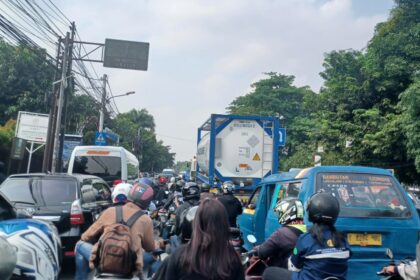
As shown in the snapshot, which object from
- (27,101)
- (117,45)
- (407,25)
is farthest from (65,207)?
(27,101)

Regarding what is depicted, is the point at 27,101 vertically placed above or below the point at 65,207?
above

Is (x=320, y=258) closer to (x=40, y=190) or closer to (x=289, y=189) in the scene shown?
(x=289, y=189)

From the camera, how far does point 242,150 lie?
40.6 feet

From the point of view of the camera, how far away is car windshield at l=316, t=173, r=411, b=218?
5.74 metres

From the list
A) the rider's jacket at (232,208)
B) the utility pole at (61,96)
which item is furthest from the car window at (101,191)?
the utility pole at (61,96)

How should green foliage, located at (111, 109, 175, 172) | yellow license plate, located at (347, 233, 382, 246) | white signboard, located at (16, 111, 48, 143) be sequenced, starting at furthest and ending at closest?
green foliage, located at (111, 109, 175, 172)
white signboard, located at (16, 111, 48, 143)
yellow license plate, located at (347, 233, 382, 246)

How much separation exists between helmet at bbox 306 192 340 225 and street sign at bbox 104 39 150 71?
57.3ft

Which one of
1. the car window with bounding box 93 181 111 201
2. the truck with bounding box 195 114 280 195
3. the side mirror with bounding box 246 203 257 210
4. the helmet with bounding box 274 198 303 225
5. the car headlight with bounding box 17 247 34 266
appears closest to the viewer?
the car headlight with bounding box 17 247 34 266

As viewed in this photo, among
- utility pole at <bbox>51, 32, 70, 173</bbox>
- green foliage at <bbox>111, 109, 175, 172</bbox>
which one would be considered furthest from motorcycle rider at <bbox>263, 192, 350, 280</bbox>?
green foliage at <bbox>111, 109, 175, 172</bbox>

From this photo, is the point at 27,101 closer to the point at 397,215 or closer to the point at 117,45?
the point at 117,45

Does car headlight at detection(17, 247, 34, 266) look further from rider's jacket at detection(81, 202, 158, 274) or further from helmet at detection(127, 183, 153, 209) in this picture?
helmet at detection(127, 183, 153, 209)

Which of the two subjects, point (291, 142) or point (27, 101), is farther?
point (291, 142)

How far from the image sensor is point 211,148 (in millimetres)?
12266

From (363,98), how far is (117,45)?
10362 mm
